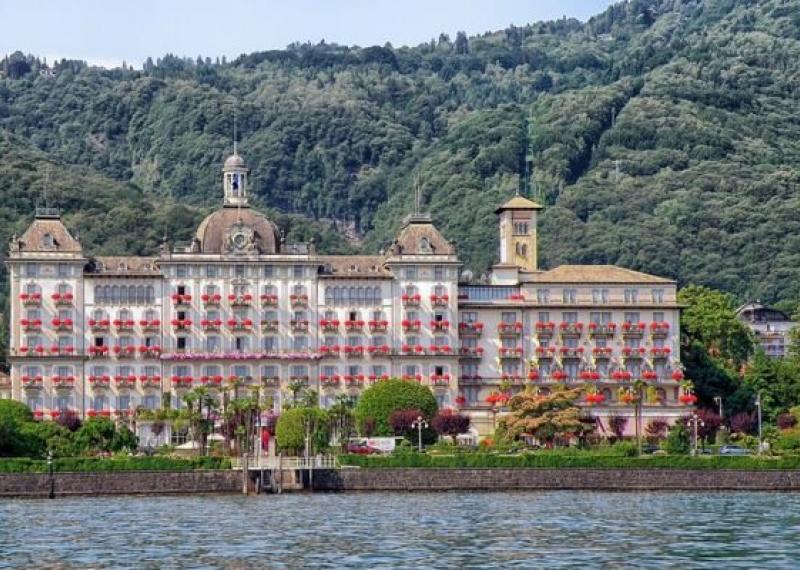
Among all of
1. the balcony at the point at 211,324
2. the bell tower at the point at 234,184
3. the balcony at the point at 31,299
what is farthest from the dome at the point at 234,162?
the balcony at the point at 31,299

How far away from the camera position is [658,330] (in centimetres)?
16438

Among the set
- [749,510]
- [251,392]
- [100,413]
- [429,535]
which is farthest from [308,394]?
[429,535]

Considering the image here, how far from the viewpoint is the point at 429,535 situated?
91.5m

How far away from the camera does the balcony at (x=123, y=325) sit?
15988 centimetres

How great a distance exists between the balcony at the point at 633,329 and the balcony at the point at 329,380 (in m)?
22.6

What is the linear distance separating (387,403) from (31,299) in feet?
94.5

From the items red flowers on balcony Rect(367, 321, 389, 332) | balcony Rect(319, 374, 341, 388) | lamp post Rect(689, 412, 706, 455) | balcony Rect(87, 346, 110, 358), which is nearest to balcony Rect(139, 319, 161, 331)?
balcony Rect(87, 346, 110, 358)

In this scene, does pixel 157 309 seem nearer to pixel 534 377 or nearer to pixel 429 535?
pixel 534 377

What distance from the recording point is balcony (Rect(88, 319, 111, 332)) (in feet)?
523

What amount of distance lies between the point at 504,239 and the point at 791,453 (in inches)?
1770

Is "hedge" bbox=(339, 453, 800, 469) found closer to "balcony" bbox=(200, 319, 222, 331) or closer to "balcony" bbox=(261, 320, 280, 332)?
"balcony" bbox=(261, 320, 280, 332)

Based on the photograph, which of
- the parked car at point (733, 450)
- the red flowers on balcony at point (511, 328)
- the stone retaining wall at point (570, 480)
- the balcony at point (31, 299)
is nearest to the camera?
the stone retaining wall at point (570, 480)

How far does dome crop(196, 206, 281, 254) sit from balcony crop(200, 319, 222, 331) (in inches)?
215

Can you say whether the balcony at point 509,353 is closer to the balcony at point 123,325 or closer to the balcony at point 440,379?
the balcony at point 440,379
